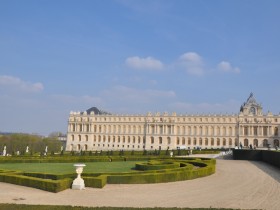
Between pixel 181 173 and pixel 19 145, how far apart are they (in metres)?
63.5

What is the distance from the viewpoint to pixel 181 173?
48.2 feet

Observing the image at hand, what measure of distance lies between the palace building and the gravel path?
67.2m

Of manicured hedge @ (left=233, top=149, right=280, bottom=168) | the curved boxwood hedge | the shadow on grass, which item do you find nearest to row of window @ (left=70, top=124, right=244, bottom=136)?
manicured hedge @ (left=233, top=149, right=280, bottom=168)

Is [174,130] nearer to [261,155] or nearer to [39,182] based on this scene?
[261,155]

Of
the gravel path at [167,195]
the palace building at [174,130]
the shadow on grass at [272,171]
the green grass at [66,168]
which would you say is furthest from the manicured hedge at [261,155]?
the palace building at [174,130]

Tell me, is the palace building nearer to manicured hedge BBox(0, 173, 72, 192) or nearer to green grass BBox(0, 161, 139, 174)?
green grass BBox(0, 161, 139, 174)

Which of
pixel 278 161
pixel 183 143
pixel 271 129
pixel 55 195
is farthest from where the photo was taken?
pixel 183 143

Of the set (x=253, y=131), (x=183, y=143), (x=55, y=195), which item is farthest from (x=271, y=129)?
(x=55, y=195)

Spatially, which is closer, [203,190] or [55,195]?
[55,195]

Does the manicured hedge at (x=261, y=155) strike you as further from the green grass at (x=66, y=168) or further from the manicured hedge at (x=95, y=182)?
the manicured hedge at (x=95, y=182)

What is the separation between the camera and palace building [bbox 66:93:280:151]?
84.1 m

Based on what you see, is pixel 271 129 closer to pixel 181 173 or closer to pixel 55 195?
pixel 181 173

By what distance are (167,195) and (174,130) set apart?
8034cm

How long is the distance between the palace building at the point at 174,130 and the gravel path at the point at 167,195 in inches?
2648
